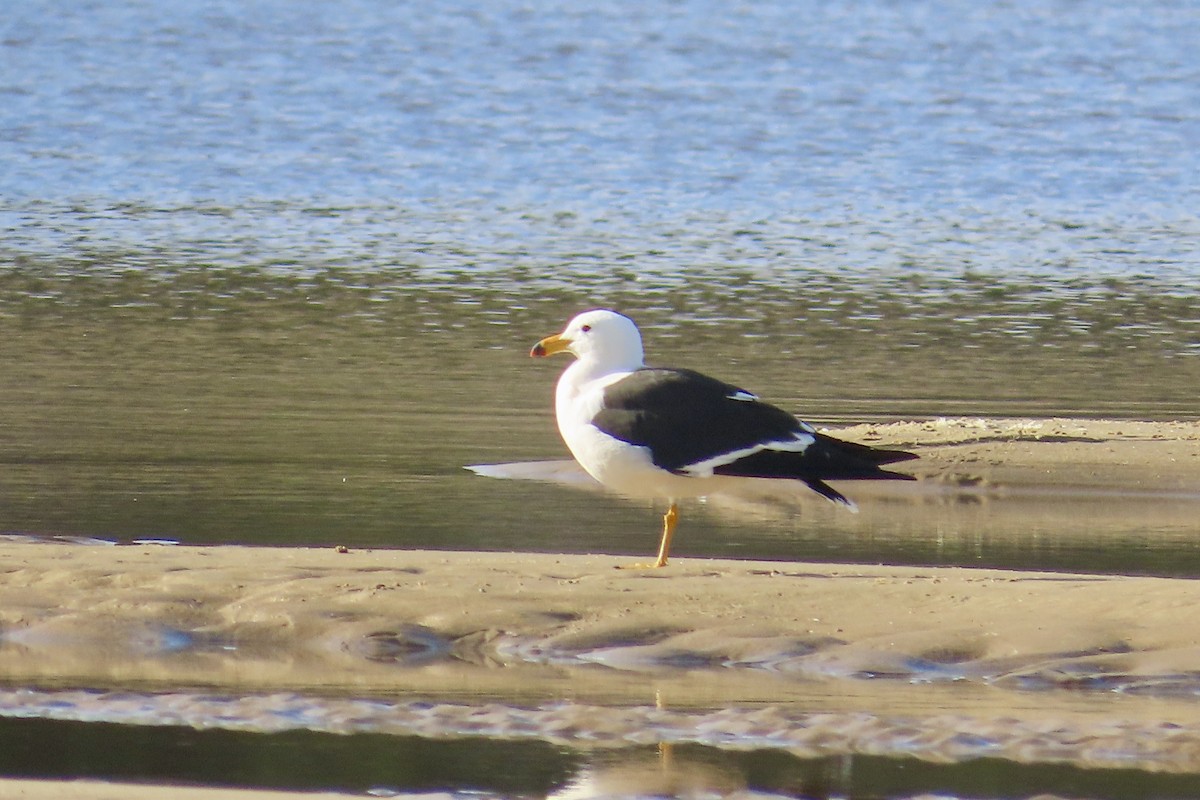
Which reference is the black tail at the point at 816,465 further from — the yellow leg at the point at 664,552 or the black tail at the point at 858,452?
the yellow leg at the point at 664,552

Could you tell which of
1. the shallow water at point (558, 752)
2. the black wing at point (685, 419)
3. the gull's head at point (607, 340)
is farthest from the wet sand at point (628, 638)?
the gull's head at point (607, 340)

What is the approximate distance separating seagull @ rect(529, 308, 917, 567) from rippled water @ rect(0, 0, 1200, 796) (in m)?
0.95

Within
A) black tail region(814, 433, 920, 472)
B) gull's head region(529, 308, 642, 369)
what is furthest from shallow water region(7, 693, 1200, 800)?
gull's head region(529, 308, 642, 369)

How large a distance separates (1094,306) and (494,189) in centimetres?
1008

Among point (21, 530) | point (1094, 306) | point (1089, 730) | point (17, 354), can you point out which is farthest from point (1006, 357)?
point (1089, 730)

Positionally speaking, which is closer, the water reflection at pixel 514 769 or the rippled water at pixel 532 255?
the water reflection at pixel 514 769

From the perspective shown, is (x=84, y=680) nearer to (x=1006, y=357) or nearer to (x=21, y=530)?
(x=21, y=530)

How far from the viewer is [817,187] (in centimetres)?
2706

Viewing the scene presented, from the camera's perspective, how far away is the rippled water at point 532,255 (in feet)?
33.9

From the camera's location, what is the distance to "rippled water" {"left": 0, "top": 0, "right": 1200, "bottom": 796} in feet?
33.9

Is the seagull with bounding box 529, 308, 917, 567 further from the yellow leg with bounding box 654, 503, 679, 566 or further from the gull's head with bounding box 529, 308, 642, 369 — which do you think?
the gull's head with bounding box 529, 308, 642, 369

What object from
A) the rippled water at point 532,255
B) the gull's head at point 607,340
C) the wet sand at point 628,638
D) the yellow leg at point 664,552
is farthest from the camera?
the rippled water at point 532,255

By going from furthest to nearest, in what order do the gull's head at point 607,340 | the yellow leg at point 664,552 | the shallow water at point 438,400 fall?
the shallow water at point 438,400, the gull's head at point 607,340, the yellow leg at point 664,552

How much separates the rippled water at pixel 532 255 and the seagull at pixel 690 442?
0.95 m
